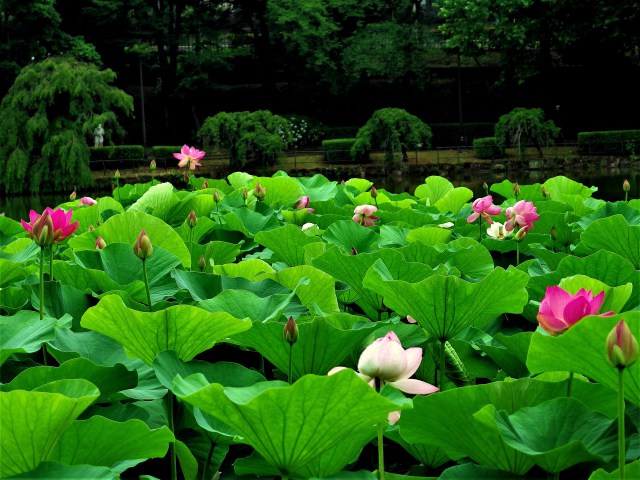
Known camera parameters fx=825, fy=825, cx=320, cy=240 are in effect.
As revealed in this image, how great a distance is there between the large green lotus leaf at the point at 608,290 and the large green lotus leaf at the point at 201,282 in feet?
1.36

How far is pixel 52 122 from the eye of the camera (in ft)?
56.8

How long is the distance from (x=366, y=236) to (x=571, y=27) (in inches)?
805

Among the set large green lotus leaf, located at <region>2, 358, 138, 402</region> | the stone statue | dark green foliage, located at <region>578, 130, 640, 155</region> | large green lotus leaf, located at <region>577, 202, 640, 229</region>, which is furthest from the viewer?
dark green foliage, located at <region>578, 130, 640, 155</region>

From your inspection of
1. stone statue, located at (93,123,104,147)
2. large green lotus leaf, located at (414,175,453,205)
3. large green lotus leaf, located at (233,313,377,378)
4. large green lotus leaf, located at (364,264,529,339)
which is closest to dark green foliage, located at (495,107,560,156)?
stone statue, located at (93,123,104,147)

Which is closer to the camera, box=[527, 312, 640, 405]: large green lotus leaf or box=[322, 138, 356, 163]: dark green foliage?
box=[527, 312, 640, 405]: large green lotus leaf

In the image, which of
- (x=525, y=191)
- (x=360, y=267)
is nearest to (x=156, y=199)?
(x=360, y=267)

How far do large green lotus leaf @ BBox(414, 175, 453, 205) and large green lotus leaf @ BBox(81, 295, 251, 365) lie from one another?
6.12 ft

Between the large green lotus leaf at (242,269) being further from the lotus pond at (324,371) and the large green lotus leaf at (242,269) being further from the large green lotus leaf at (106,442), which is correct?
the large green lotus leaf at (106,442)

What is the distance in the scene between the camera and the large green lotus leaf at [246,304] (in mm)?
898

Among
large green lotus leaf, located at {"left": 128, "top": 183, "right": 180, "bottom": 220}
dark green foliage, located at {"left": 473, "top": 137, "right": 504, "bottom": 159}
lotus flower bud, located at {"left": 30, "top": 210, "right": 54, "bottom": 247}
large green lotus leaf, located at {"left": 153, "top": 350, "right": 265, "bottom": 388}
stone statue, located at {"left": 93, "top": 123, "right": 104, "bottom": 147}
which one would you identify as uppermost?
stone statue, located at {"left": 93, "top": 123, "right": 104, "bottom": 147}

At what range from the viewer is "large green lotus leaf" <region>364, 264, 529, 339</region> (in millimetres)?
823

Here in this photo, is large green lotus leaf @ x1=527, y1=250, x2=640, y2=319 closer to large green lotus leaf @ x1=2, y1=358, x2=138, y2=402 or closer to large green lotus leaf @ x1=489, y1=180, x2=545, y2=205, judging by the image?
large green lotus leaf @ x1=2, y1=358, x2=138, y2=402

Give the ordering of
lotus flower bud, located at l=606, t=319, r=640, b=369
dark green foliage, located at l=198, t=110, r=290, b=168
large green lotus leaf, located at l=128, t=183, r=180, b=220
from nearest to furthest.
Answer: lotus flower bud, located at l=606, t=319, r=640, b=369
large green lotus leaf, located at l=128, t=183, r=180, b=220
dark green foliage, located at l=198, t=110, r=290, b=168

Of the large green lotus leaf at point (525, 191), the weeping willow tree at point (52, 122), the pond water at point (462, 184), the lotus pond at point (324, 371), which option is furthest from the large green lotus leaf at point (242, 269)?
the weeping willow tree at point (52, 122)
